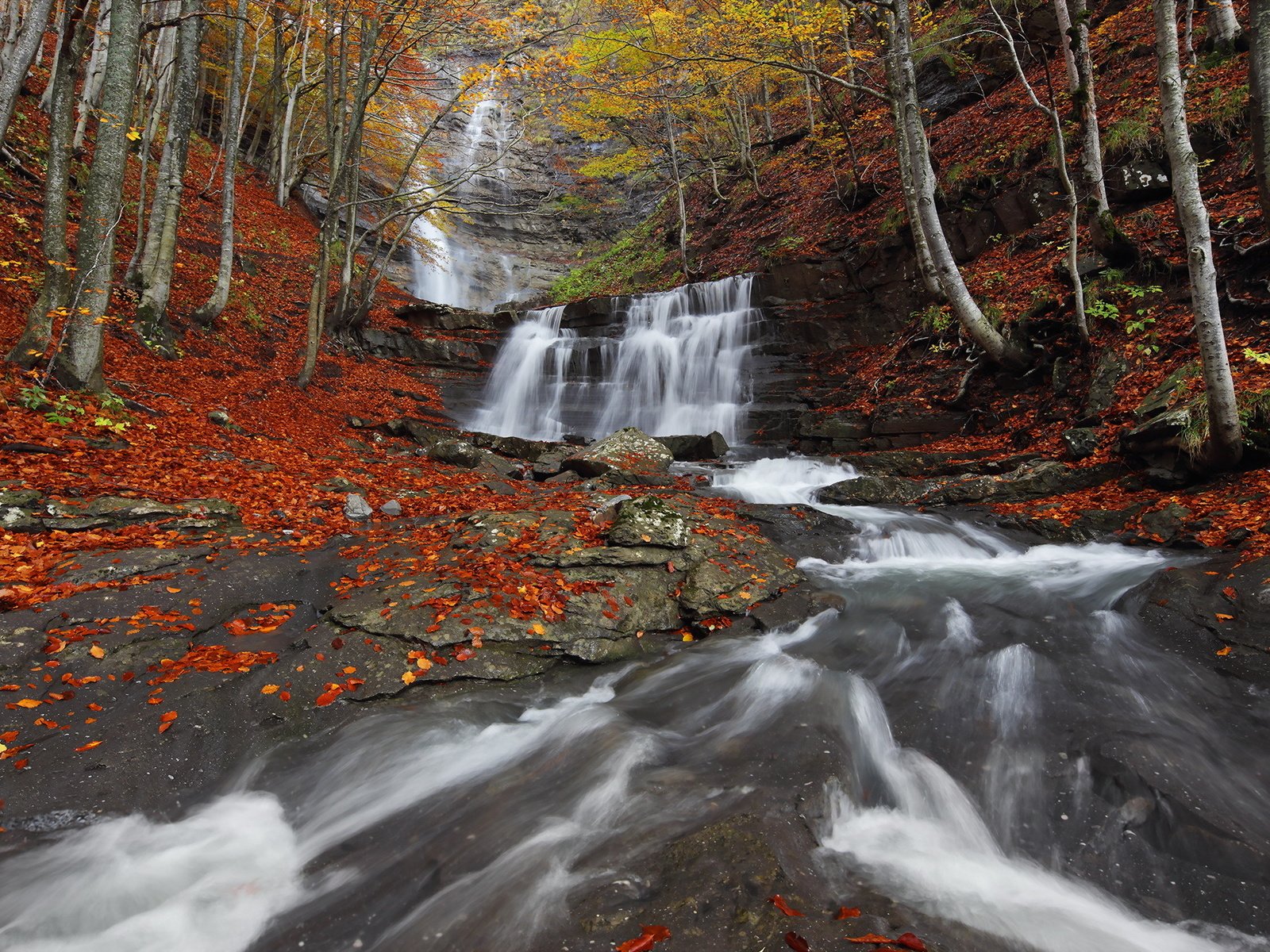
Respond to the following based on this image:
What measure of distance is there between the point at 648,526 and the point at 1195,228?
19.1 feet

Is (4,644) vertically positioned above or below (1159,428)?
below

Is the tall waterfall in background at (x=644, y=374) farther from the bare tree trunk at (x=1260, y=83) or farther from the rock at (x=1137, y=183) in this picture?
the bare tree trunk at (x=1260, y=83)

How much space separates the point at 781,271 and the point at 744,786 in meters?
14.5

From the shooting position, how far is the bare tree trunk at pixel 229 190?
10.5m

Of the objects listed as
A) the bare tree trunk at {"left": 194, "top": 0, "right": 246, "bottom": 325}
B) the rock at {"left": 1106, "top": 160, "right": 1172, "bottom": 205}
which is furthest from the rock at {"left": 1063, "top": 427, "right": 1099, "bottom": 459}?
the bare tree trunk at {"left": 194, "top": 0, "right": 246, "bottom": 325}

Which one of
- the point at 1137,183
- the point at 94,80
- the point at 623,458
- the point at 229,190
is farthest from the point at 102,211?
the point at 1137,183

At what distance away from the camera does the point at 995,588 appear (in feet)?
19.6

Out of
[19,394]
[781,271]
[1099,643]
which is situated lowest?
[1099,643]

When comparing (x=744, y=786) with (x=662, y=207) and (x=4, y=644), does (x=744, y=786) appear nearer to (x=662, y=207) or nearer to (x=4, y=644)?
(x=4, y=644)

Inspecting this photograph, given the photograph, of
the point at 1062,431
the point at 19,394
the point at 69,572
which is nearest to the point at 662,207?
the point at 1062,431

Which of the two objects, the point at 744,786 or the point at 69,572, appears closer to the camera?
the point at 744,786

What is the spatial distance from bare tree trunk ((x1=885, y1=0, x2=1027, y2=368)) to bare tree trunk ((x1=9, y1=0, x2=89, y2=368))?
10.6 meters

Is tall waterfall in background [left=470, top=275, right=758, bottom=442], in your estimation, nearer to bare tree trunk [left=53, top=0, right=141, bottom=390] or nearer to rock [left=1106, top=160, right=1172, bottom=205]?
rock [left=1106, top=160, right=1172, bottom=205]

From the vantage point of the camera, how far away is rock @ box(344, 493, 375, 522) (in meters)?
6.53
